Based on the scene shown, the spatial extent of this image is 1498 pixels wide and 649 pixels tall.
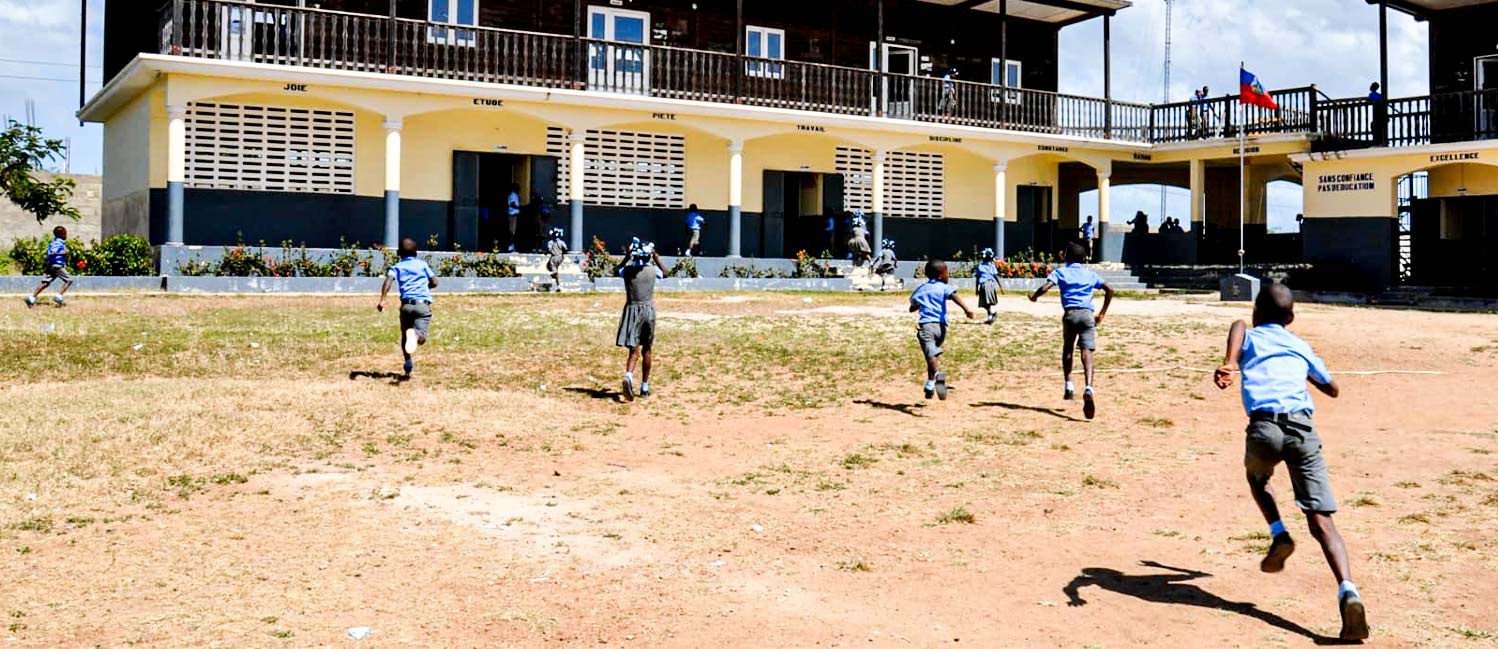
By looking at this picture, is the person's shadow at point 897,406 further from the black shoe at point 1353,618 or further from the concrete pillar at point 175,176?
the concrete pillar at point 175,176

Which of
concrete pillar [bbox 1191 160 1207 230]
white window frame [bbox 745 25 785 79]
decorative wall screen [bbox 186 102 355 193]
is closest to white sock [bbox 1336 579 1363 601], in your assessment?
decorative wall screen [bbox 186 102 355 193]

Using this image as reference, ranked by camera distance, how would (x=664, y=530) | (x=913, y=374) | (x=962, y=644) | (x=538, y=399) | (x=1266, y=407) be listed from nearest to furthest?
(x=962, y=644) → (x=1266, y=407) → (x=664, y=530) → (x=538, y=399) → (x=913, y=374)

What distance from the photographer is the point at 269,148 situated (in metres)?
26.2

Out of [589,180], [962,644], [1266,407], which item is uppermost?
[589,180]

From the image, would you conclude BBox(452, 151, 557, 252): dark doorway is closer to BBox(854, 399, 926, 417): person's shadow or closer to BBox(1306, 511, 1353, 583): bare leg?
BBox(854, 399, 926, 417): person's shadow

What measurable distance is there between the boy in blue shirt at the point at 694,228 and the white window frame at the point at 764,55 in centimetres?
357

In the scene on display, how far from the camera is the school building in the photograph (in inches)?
1016

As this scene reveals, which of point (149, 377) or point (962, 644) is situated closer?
point (962, 644)

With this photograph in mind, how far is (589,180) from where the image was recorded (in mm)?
29828

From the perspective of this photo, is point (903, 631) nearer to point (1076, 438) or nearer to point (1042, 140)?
point (1076, 438)

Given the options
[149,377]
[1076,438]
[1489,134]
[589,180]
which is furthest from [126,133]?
[1489,134]

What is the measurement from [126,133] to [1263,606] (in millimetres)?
27176

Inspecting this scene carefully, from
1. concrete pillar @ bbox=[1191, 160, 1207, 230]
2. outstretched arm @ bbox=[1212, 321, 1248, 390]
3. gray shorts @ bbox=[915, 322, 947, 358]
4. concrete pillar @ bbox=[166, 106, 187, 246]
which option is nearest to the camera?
outstretched arm @ bbox=[1212, 321, 1248, 390]

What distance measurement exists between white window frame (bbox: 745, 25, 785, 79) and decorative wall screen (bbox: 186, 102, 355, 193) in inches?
370
